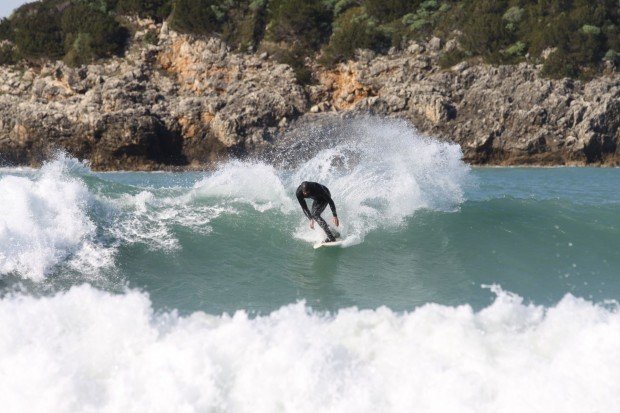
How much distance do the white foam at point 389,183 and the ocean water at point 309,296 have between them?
41 mm

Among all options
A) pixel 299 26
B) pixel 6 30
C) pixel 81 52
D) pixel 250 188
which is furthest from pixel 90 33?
pixel 250 188

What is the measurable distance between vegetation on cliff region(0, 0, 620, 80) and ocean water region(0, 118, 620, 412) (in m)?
21.2

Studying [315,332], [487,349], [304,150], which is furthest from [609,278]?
[304,150]

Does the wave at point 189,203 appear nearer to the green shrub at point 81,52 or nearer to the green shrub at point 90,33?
the green shrub at point 81,52

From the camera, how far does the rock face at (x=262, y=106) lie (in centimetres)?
2764

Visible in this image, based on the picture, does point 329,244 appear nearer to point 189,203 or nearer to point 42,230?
point 189,203

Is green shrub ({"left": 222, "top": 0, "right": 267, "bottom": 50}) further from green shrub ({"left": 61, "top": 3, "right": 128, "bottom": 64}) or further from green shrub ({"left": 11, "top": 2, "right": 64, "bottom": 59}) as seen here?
green shrub ({"left": 11, "top": 2, "right": 64, "bottom": 59})

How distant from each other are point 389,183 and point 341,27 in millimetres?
26570

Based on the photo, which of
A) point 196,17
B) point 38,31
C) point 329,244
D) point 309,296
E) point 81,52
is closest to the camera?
point 309,296

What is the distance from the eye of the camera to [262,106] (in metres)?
30.8

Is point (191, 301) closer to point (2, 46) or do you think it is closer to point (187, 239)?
point (187, 239)

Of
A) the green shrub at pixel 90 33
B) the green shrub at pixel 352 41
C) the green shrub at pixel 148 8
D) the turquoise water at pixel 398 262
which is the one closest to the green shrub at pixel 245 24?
the green shrub at pixel 148 8

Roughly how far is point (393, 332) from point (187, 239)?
4.59 metres

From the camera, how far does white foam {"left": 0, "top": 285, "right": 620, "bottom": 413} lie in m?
4.18
